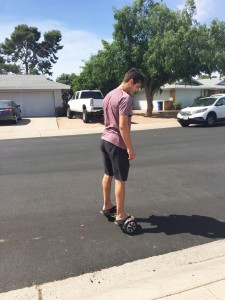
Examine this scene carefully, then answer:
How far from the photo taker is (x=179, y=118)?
18328 mm

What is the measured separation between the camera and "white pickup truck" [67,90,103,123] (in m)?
20.2

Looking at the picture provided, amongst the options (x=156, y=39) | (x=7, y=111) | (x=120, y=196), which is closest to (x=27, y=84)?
(x=7, y=111)

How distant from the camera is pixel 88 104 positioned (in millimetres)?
20594

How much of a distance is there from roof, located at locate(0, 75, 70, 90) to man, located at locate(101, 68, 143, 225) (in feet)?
82.1

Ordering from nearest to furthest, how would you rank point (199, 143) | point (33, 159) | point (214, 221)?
point (214, 221) < point (33, 159) < point (199, 143)

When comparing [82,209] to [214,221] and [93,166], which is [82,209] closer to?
[214,221]

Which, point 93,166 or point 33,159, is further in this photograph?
point 33,159

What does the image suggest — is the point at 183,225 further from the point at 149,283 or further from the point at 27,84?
the point at 27,84

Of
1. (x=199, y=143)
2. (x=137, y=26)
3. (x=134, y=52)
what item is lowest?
(x=199, y=143)

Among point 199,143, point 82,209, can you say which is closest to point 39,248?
point 82,209

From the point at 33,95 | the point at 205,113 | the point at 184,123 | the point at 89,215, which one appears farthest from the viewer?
the point at 33,95

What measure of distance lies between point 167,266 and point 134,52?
2153 cm

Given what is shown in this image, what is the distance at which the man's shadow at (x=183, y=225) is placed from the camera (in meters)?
4.01

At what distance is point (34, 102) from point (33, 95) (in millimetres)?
604
